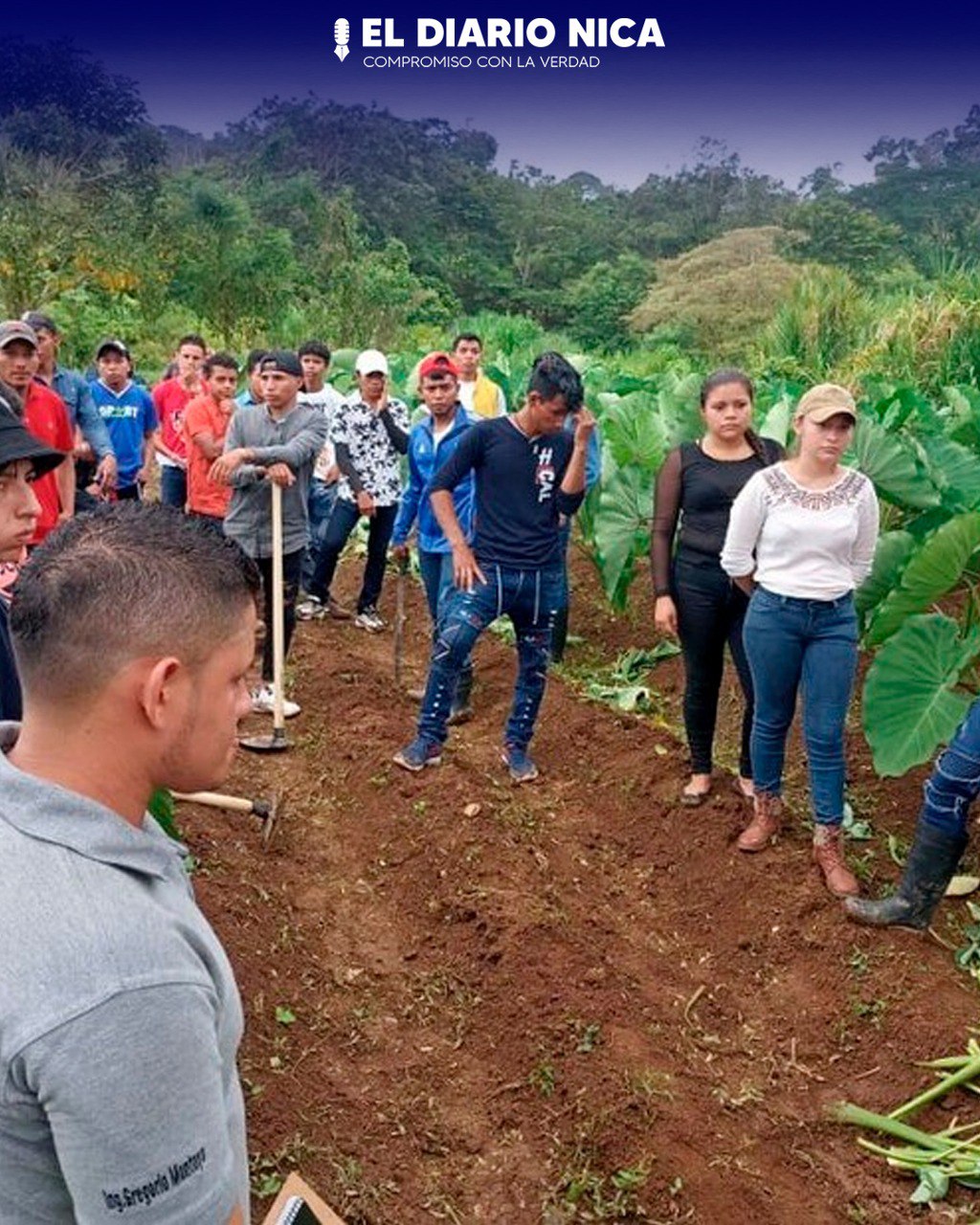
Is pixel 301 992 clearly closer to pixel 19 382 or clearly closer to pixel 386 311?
pixel 19 382

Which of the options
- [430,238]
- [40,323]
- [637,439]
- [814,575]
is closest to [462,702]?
[637,439]

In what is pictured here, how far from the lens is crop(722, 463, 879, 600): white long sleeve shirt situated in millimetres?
3717

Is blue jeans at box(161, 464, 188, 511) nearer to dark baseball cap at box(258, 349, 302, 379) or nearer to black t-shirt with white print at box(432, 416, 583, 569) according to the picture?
dark baseball cap at box(258, 349, 302, 379)

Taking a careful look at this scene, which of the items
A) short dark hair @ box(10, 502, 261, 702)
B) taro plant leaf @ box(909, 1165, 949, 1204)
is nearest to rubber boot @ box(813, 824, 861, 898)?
taro plant leaf @ box(909, 1165, 949, 1204)

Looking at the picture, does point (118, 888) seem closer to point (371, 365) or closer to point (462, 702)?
point (462, 702)

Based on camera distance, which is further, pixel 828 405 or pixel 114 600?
pixel 828 405

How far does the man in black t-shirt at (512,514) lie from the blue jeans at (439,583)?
0.78 meters

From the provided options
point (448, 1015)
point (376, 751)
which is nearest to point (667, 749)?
point (376, 751)

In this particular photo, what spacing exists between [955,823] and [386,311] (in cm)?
2224

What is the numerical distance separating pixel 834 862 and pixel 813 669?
0.67 metres

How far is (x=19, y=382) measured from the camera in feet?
15.5

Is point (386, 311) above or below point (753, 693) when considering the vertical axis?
above

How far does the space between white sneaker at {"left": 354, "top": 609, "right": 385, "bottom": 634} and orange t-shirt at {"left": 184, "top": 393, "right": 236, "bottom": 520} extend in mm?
1533

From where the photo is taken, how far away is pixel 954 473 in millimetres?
4805
